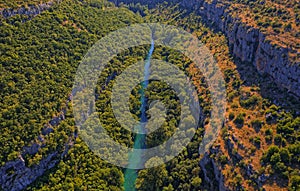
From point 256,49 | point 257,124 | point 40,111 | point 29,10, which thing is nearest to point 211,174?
point 257,124

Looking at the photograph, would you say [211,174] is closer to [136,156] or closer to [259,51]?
[136,156]

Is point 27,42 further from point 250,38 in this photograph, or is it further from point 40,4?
point 250,38

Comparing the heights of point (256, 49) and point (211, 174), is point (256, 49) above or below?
above

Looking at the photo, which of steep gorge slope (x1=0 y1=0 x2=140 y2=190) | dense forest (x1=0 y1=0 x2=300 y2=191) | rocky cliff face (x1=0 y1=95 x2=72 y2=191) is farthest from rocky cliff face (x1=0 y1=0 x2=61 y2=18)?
rocky cliff face (x1=0 y1=95 x2=72 y2=191)

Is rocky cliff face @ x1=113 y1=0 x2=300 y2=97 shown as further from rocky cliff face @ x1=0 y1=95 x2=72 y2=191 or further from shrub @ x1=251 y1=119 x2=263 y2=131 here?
rocky cliff face @ x1=0 y1=95 x2=72 y2=191

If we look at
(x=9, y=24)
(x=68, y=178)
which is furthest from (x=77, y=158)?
(x=9, y=24)

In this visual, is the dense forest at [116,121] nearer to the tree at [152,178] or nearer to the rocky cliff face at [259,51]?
the tree at [152,178]
